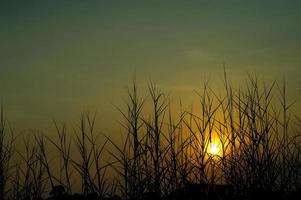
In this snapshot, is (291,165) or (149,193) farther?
(291,165)

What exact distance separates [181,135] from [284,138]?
1100 millimetres

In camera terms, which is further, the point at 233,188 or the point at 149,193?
the point at 233,188

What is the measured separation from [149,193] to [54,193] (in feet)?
3.54

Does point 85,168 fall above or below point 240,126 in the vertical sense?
below

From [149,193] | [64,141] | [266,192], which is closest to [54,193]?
[64,141]

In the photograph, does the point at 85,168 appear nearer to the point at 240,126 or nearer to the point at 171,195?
the point at 171,195

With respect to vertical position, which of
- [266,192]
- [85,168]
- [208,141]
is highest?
[208,141]

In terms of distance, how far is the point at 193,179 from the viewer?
418cm

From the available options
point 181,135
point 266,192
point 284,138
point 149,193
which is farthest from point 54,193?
point 284,138

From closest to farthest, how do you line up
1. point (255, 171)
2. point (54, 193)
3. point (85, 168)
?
point (85, 168) < point (255, 171) < point (54, 193)

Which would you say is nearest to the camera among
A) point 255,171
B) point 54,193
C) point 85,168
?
point 85,168

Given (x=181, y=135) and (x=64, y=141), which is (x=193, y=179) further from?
(x=64, y=141)

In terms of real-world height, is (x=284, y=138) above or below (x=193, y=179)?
above

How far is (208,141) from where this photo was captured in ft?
14.0
